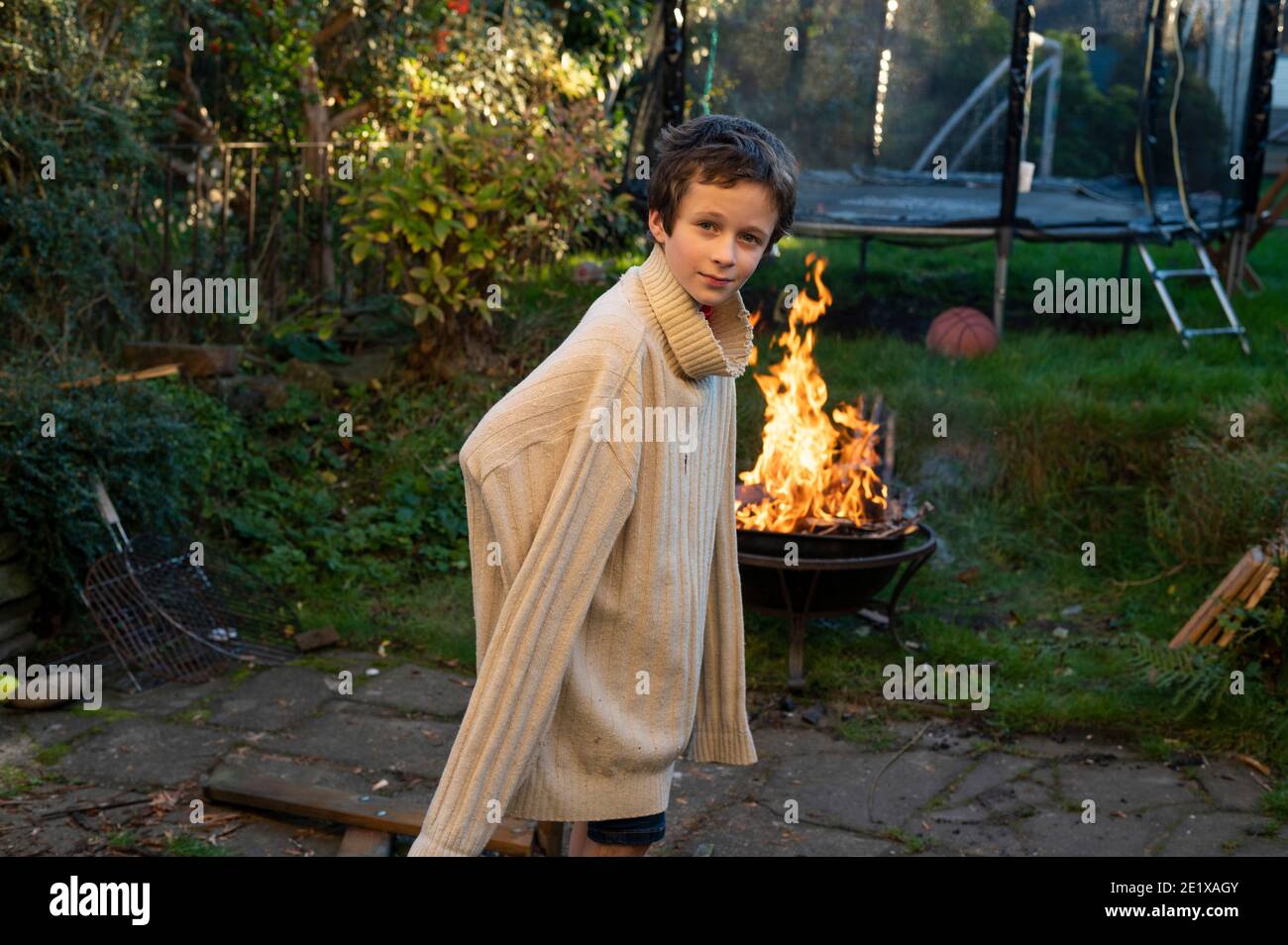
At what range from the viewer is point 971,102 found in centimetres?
1048

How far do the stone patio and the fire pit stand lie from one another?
0.41 metres

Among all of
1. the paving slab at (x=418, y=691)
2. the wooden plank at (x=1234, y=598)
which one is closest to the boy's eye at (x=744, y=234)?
the paving slab at (x=418, y=691)

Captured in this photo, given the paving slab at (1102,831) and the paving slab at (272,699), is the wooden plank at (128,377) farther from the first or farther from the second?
the paving slab at (1102,831)

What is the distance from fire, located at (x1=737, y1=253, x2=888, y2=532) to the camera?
6.05 metres

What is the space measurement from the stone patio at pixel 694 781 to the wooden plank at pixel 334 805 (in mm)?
79

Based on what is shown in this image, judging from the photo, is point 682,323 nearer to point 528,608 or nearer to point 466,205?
point 528,608

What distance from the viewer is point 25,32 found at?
7117 millimetres

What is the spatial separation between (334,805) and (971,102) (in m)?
8.03

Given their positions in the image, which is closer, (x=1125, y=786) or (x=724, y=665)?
(x=724, y=665)

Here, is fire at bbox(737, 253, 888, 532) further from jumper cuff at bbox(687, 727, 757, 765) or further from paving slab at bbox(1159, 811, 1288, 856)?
jumper cuff at bbox(687, 727, 757, 765)

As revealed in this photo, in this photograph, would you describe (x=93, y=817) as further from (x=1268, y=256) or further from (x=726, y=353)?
(x=1268, y=256)

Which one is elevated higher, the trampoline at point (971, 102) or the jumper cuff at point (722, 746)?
the trampoline at point (971, 102)

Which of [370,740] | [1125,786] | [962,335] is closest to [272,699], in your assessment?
[370,740]

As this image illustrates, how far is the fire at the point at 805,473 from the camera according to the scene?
238 inches
